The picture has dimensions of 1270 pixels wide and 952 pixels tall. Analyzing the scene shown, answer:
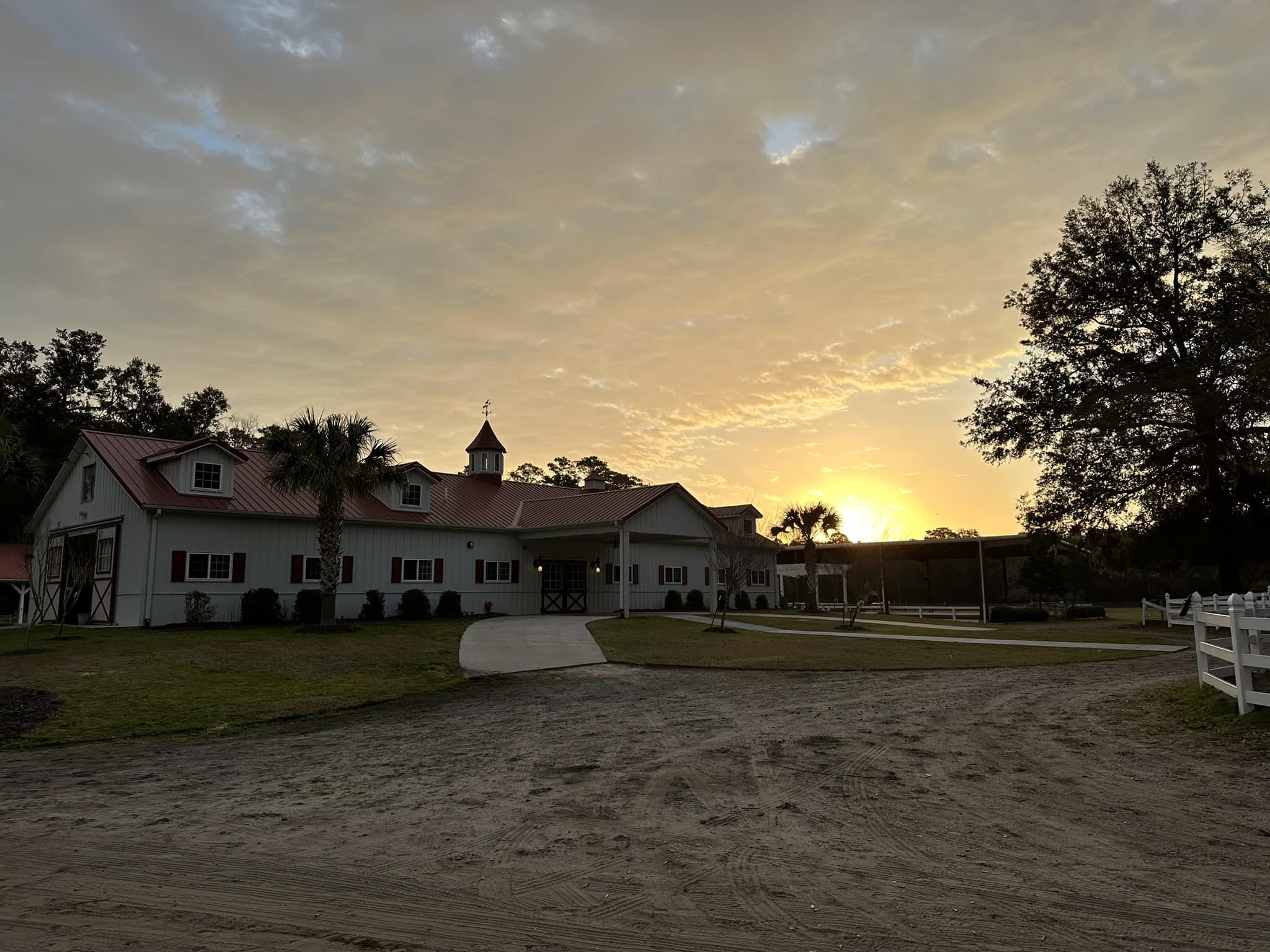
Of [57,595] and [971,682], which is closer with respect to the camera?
[971,682]

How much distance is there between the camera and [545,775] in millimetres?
7234

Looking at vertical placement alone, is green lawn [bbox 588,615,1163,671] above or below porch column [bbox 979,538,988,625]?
below

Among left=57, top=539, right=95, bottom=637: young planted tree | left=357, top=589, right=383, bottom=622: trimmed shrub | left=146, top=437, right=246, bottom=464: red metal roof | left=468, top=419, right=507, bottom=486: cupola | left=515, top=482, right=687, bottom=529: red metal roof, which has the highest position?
left=468, top=419, right=507, bottom=486: cupola

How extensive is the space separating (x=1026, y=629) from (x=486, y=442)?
77.8 ft

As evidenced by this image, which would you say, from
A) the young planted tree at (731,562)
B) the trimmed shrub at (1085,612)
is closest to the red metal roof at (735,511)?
the young planted tree at (731,562)

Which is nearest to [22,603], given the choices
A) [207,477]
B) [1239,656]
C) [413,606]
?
[207,477]

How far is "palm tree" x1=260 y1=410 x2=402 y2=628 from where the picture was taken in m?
22.6

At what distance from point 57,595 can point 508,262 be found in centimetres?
2018

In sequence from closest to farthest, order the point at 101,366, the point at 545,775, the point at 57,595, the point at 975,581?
the point at 545,775 → the point at 57,595 → the point at 101,366 → the point at 975,581

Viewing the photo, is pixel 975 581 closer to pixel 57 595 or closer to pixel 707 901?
pixel 57 595

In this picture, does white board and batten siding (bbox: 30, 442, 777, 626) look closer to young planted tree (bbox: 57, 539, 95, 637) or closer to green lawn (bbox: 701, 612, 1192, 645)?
young planted tree (bbox: 57, 539, 95, 637)

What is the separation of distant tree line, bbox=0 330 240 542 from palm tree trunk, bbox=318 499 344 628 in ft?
74.7

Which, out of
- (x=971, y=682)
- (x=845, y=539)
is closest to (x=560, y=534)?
(x=971, y=682)

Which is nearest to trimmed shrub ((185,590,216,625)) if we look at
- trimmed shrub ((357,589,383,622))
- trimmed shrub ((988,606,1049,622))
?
trimmed shrub ((357,589,383,622))
